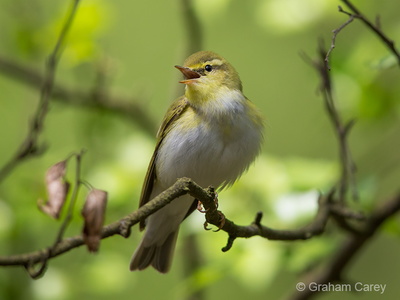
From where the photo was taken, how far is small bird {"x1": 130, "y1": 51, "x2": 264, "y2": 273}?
2918 mm

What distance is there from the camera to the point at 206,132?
2904 mm

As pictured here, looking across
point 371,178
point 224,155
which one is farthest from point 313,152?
point 224,155

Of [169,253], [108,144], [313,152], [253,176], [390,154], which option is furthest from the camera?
[313,152]

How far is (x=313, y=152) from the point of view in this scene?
245 inches

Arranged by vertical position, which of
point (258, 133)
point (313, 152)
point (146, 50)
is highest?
point (258, 133)

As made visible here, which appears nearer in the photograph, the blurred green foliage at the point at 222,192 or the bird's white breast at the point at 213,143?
the bird's white breast at the point at 213,143

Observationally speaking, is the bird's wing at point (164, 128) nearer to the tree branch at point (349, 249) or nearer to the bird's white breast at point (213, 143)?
the bird's white breast at point (213, 143)

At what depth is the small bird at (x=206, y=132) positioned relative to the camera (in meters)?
2.92

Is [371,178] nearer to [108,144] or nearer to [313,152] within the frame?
[108,144]

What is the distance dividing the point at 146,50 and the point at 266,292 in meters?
2.63

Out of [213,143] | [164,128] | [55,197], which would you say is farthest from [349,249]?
[55,197]

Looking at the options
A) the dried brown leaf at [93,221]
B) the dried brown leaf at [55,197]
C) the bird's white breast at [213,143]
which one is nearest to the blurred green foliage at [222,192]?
the bird's white breast at [213,143]

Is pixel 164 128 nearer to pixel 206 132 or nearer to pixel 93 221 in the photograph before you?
pixel 206 132

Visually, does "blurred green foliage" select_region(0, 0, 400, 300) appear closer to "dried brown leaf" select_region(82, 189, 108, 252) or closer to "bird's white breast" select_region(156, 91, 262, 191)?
"bird's white breast" select_region(156, 91, 262, 191)
